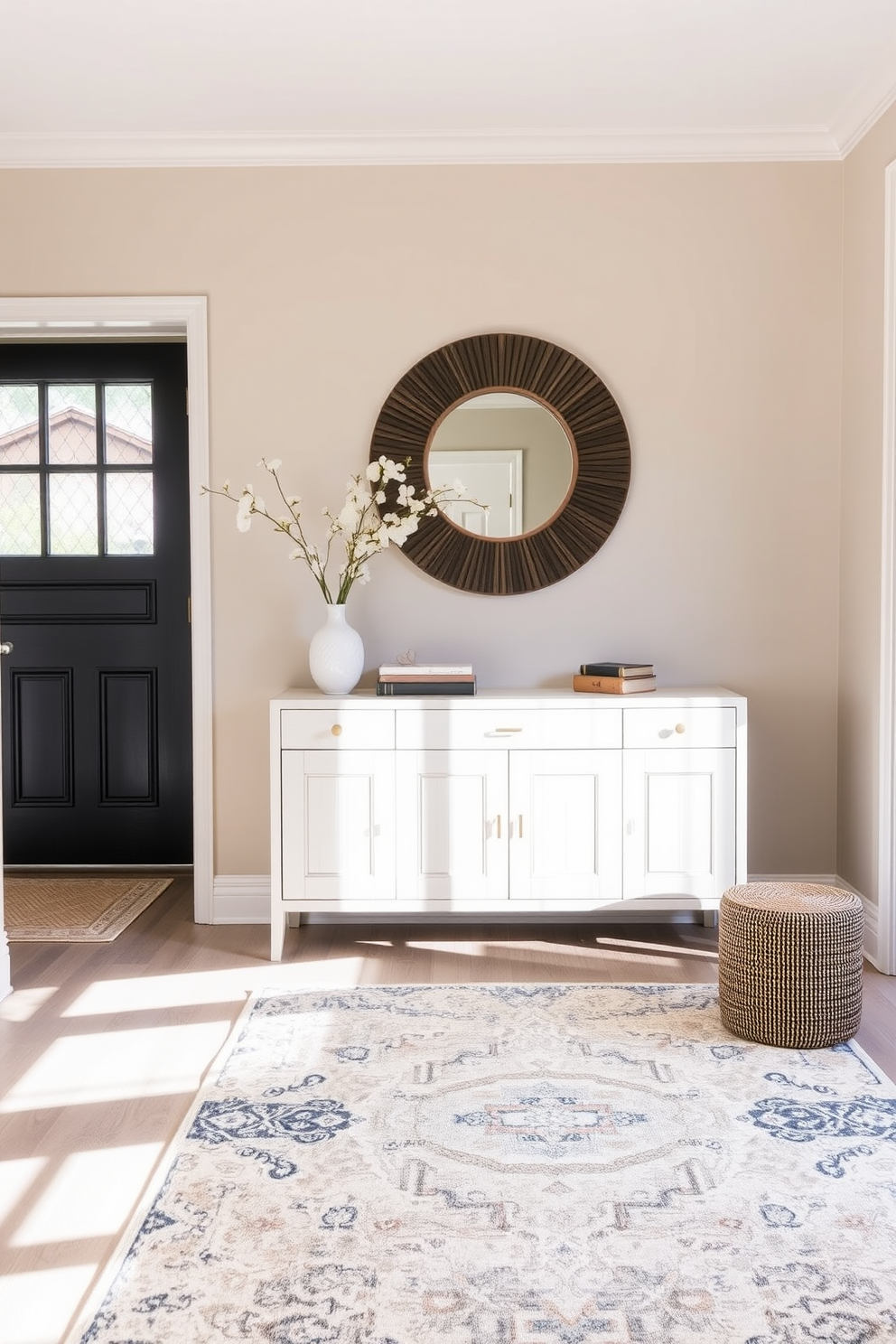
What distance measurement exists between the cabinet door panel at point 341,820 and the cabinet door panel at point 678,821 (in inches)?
28.8

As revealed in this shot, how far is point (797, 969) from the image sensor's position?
2.54 meters

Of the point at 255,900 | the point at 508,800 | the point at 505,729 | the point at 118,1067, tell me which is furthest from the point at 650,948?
the point at 118,1067

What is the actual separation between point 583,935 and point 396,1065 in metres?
1.22

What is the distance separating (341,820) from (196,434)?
1.39 m

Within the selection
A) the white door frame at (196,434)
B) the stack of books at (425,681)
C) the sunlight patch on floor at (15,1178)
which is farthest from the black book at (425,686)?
the sunlight patch on floor at (15,1178)

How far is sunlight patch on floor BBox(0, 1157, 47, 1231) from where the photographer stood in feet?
6.28

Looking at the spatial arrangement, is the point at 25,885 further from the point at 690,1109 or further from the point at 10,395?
the point at 690,1109

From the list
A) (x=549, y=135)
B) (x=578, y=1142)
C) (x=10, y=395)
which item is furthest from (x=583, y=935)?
(x=10, y=395)

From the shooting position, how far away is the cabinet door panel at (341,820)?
3.28 metres

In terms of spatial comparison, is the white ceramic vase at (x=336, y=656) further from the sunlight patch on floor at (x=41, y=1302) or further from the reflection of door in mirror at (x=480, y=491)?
the sunlight patch on floor at (x=41, y=1302)

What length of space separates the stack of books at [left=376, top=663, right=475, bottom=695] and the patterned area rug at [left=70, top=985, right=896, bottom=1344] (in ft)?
3.29

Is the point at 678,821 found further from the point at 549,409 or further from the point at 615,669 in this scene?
the point at 549,409

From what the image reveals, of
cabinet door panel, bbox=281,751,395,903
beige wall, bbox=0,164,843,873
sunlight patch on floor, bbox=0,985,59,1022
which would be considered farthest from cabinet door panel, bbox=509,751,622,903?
sunlight patch on floor, bbox=0,985,59,1022

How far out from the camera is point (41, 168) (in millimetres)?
3607
